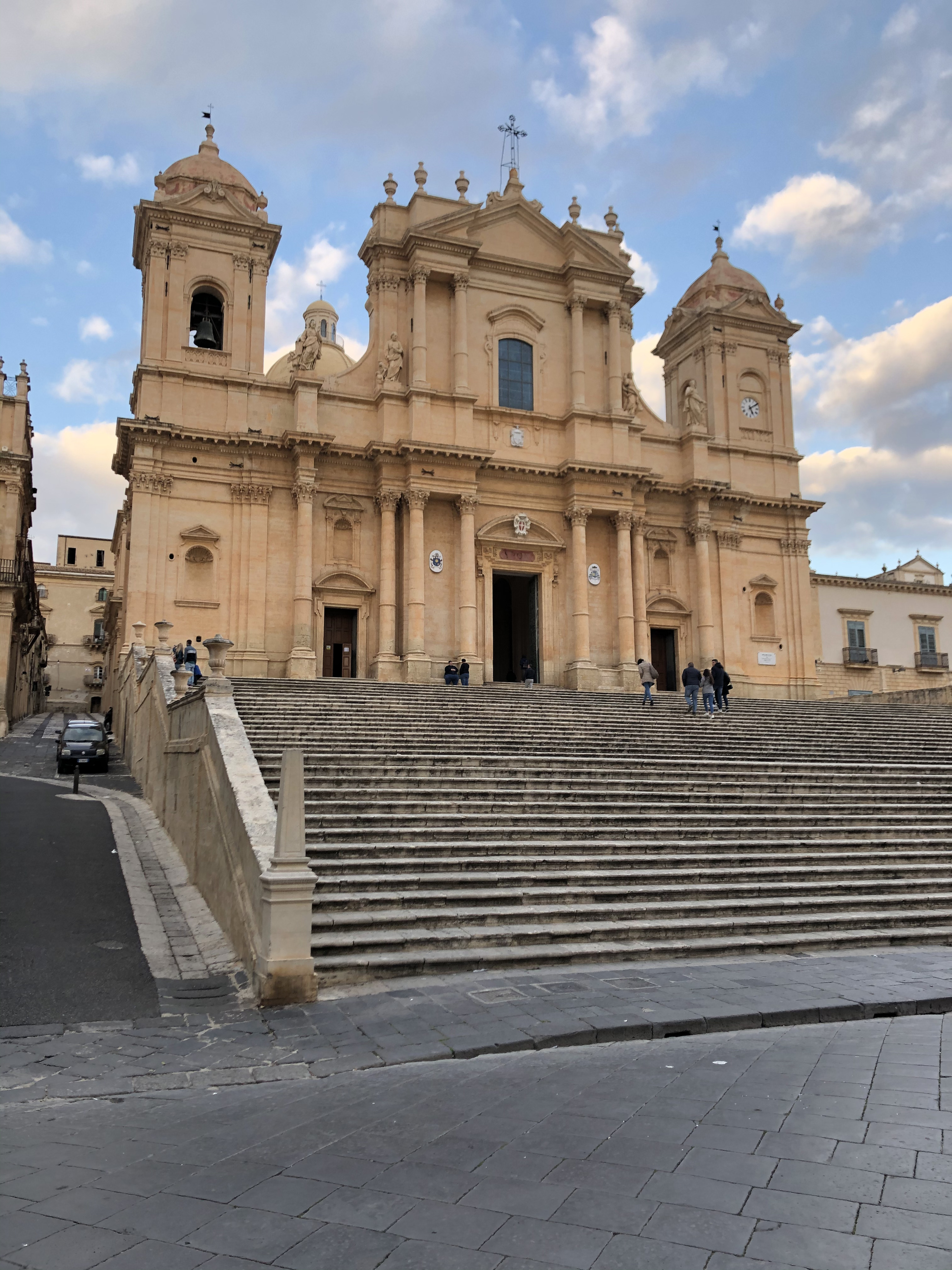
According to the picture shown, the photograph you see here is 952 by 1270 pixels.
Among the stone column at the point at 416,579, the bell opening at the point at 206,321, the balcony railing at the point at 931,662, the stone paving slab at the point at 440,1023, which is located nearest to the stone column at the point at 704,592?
the stone column at the point at 416,579

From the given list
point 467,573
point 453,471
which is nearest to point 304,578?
A: point 467,573

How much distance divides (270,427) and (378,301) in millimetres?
5217

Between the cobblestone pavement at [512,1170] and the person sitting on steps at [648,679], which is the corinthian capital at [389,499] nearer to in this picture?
the person sitting on steps at [648,679]

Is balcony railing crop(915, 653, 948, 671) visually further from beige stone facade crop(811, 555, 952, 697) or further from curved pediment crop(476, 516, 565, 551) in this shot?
curved pediment crop(476, 516, 565, 551)

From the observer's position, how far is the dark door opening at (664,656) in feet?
101

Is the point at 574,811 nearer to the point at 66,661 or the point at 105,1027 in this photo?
the point at 105,1027

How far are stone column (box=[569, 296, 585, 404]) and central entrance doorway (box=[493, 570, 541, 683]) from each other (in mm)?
5772

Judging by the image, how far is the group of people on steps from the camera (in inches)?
859

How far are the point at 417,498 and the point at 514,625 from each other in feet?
22.3

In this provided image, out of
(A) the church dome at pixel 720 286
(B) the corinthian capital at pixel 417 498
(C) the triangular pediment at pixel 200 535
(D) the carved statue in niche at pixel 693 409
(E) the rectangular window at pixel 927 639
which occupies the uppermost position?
(A) the church dome at pixel 720 286

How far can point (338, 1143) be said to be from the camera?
4.50 m

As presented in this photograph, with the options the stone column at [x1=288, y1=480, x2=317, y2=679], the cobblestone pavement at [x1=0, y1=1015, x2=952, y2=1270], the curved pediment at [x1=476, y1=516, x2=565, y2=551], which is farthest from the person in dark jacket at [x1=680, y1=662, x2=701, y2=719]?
the cobblestone pavement at [x1=0, y1=1015, x2=952, y2=1270]

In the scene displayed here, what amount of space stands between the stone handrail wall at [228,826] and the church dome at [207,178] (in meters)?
16.0

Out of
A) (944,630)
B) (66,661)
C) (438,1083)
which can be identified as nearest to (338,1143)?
(438,1083)
